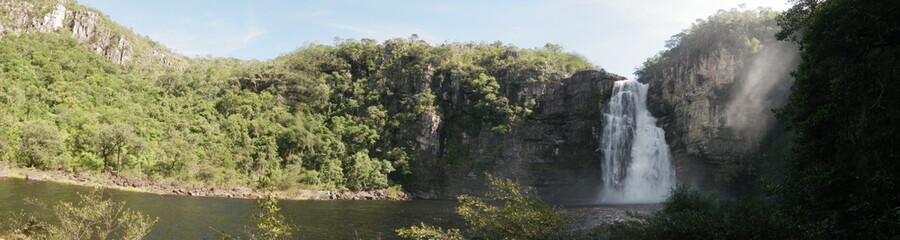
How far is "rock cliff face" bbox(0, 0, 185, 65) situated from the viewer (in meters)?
71.1

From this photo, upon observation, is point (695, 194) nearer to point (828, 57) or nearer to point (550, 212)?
point (828, 57)

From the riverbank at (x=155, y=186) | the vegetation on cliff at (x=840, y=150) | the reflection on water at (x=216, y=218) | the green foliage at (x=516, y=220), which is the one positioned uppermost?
the vegetation on cliff at (x=840, y=150)

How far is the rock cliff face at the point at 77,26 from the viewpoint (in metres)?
71.1

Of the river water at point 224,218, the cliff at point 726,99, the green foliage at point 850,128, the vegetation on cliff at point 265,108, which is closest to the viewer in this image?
the green foliage at point 850,128

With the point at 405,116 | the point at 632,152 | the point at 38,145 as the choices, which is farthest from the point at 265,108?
the point at 632,152

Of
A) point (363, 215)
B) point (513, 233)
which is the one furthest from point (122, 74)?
point (513, 233)

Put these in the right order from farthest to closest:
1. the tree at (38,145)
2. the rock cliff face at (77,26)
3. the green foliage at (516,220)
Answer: the rock cliff face at (77,26)
the tree at (38,145)
the green foliage at (516,220)

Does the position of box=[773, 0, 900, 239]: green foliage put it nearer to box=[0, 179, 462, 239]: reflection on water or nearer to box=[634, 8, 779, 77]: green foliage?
box=[0, 179, 462, 239]: reflection on water

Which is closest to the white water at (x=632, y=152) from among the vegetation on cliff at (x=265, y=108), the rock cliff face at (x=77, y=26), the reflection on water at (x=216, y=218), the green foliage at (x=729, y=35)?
the green foliage at (x=729, y=35)

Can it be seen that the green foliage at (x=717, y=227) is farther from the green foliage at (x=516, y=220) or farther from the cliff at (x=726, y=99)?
the cliff at (x=726, y=99)

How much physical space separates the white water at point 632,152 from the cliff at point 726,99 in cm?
145

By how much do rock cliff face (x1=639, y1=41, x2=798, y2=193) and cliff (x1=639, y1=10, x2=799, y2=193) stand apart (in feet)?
0.29

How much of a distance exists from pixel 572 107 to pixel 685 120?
49.9ft

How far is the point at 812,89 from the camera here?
47.6ft
